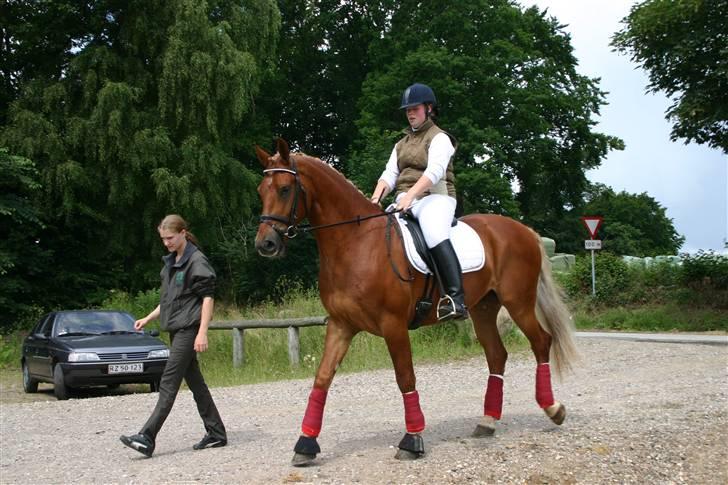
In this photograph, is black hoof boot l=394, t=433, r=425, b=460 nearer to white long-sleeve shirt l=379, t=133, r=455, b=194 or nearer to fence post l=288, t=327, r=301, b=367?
white long-sleeve shirt l=379, t=133, r=455, b=194

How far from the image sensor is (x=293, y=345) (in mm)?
16188

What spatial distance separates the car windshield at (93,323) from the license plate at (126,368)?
168 cm

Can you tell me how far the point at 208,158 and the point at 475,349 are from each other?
44.8 ft

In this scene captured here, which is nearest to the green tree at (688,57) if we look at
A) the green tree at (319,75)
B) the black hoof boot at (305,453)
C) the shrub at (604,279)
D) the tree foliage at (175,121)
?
the shrub at (604,279)

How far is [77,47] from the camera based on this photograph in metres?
28.8

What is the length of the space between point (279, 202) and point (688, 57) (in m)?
20.9

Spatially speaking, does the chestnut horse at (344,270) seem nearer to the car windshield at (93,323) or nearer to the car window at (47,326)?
the car windshield at (93,323)

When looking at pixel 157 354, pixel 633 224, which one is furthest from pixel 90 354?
pixel 633 224

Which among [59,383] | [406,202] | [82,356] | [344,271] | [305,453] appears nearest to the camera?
[305,453]

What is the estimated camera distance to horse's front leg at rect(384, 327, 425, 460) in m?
6.86

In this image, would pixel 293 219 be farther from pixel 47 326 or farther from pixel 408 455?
pixel 47 326

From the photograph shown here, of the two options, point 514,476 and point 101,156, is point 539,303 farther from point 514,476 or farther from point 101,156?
point 101,156

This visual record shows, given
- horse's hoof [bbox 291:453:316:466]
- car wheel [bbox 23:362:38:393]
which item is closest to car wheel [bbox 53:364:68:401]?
car wheel [bbox 23:362:38:393]

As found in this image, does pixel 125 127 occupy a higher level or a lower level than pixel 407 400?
higher
